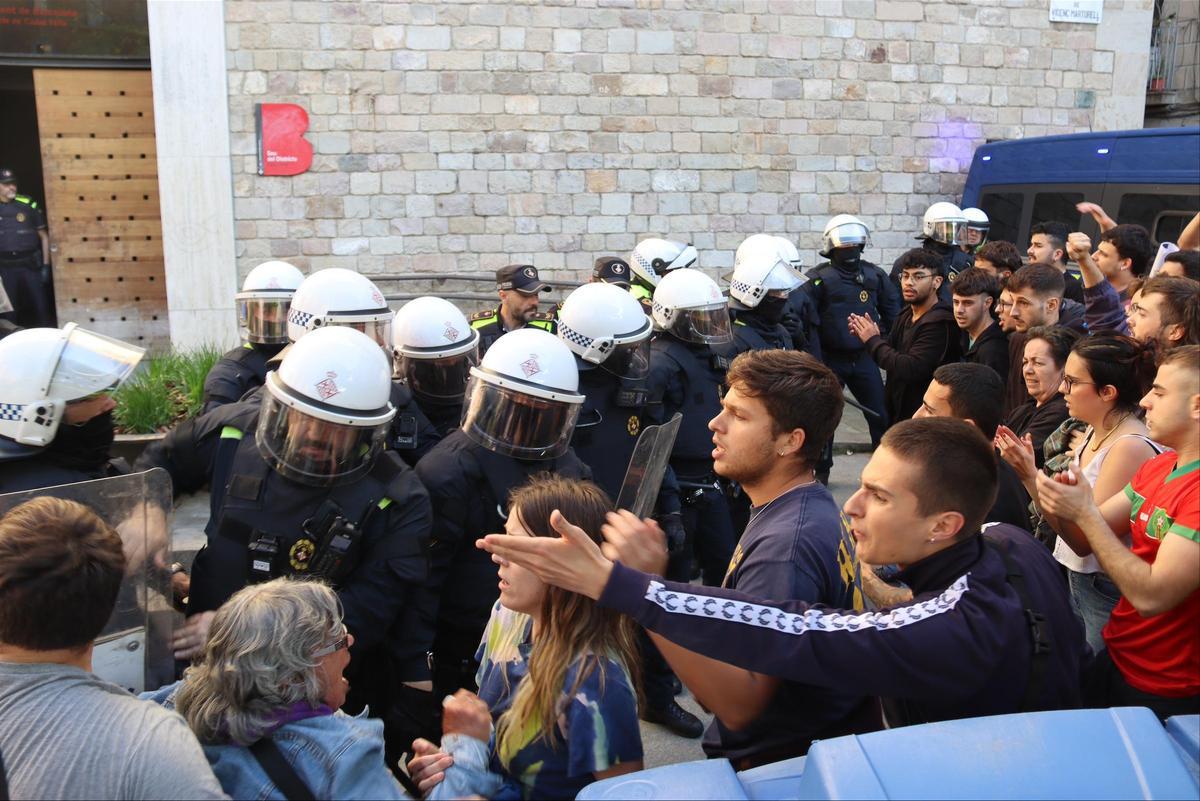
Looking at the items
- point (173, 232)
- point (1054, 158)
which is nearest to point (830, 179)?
point (1054, 158)

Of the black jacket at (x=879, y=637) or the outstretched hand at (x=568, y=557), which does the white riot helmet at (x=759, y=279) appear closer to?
the black jacket at (x=879, y=637)

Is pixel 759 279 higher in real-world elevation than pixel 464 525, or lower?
higher

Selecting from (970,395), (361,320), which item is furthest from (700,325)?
(970,395)

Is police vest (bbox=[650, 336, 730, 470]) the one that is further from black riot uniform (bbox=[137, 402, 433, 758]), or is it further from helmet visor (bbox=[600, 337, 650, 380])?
black riot uniform (bbox=[137, 402, 433, 758])

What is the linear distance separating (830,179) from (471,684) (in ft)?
35.3

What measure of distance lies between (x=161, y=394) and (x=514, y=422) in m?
5.99

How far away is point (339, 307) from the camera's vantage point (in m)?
4.54

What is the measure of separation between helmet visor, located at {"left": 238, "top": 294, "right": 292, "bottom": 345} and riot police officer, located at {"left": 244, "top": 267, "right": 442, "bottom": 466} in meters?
0.50

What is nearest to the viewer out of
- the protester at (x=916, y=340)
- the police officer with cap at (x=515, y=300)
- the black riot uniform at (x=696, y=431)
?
the black riot uniform at (x=696, y=431)

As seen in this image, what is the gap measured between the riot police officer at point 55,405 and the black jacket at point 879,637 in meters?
1.95

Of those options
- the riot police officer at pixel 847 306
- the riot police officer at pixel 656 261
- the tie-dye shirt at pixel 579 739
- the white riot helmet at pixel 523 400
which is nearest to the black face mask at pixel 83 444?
the white riot helmet at pixel 523 400

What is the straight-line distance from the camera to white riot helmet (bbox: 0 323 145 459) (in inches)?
117

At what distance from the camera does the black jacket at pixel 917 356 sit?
6.41m

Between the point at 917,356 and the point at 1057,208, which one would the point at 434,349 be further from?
the point at 1057,208
